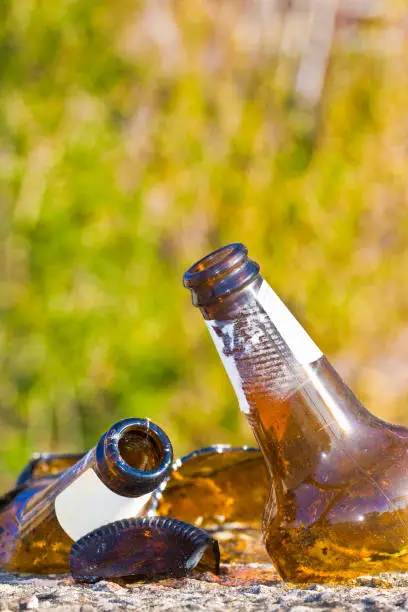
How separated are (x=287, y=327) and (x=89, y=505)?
28 centimetres

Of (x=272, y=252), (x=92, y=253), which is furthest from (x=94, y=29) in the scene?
(x=272, y=252)

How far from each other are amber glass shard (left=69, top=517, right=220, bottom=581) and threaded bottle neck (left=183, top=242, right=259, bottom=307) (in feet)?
0.74

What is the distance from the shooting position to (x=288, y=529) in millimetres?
918

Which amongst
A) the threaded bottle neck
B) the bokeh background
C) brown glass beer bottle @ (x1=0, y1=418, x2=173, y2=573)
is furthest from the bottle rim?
the bokeh background

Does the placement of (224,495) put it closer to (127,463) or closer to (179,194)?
(127,463)

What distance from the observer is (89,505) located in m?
0.97

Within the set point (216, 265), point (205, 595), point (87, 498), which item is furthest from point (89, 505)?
point (216, 265)

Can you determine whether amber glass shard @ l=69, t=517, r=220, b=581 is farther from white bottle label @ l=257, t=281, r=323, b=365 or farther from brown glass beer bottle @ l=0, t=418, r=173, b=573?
white bottle label @ l=257, t=281, r=323, b=365

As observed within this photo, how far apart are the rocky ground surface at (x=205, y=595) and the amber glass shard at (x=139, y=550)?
2 centimetres

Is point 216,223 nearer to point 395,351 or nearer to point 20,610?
point 395,351

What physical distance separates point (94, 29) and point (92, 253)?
73 centimetres

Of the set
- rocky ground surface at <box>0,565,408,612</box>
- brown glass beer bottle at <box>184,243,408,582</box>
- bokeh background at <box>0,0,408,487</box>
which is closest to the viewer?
rocky ground surface at <box>0,565,408,612</box>

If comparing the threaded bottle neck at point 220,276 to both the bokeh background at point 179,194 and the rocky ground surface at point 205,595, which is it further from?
the bokeh background at point 179,194

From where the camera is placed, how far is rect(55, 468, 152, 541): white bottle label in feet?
3.12
